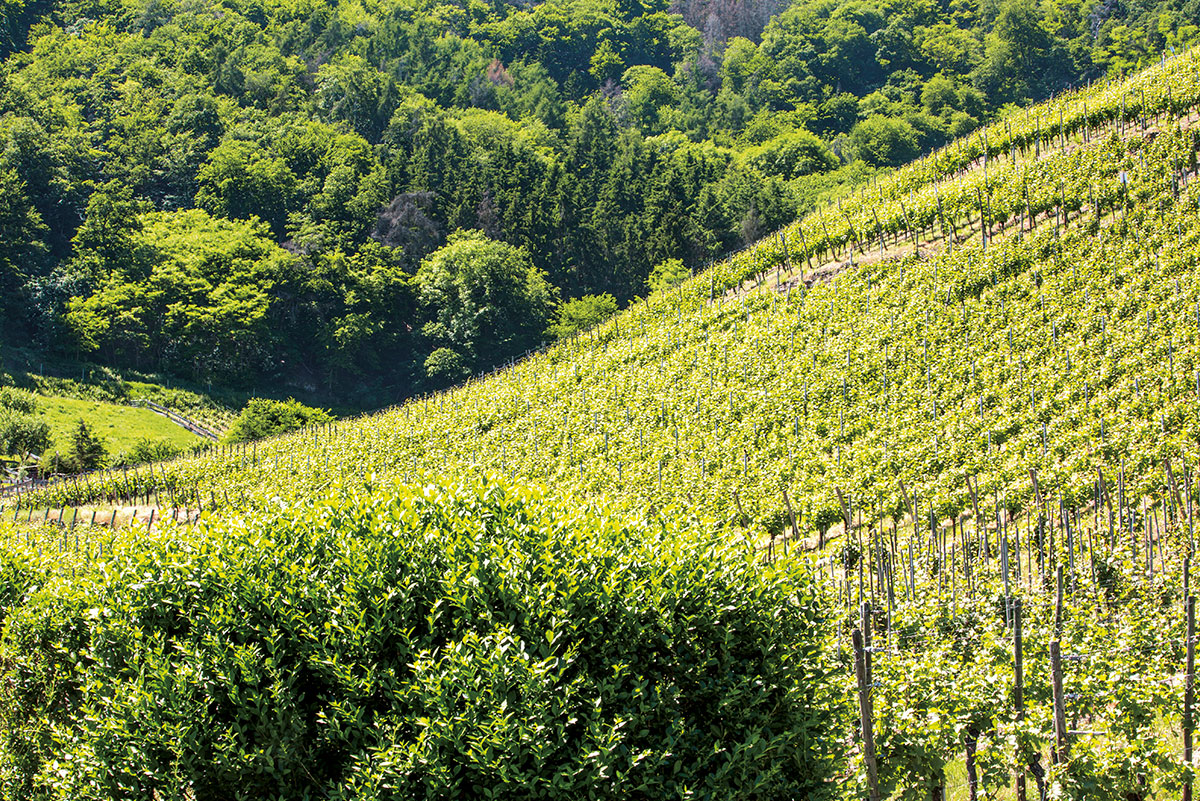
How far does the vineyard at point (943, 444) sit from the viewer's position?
9.62 meters

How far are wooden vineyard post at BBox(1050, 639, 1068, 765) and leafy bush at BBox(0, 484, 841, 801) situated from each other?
2272 mm

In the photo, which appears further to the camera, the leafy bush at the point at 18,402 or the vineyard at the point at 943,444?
the leafy bush at the point at 18,402

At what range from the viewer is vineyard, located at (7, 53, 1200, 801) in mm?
9617

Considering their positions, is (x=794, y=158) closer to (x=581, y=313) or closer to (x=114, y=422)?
(x=581, y=313)

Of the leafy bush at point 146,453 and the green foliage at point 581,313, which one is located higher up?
the green foliage at point 581,313

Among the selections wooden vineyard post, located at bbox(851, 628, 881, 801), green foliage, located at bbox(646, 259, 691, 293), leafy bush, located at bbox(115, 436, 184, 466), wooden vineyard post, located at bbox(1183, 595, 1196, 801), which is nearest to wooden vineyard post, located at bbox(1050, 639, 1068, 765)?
wooden vineyard post, located at bbox(1183, 595, 1196, 801)

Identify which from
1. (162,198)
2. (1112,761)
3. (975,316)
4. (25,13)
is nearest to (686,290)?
(975,316)

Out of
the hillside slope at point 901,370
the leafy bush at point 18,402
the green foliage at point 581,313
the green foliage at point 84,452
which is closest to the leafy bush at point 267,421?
the green foliage at point 84,452

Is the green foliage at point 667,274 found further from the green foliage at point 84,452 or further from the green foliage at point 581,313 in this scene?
the green foliage at point 84,452

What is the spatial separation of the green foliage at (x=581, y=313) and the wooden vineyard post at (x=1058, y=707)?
235 feet

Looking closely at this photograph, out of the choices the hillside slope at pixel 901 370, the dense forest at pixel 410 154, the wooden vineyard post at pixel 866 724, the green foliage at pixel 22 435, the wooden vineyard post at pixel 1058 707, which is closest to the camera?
the wooden vineyard post at pixel 1058 707

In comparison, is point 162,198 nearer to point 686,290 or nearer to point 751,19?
point 686,290

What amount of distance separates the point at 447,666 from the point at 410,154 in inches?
3772

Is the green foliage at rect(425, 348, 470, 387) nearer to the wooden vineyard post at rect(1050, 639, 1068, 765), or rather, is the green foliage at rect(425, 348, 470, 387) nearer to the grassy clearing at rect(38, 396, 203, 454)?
the grassy clearing at rect(38, 396, 203, 454)
